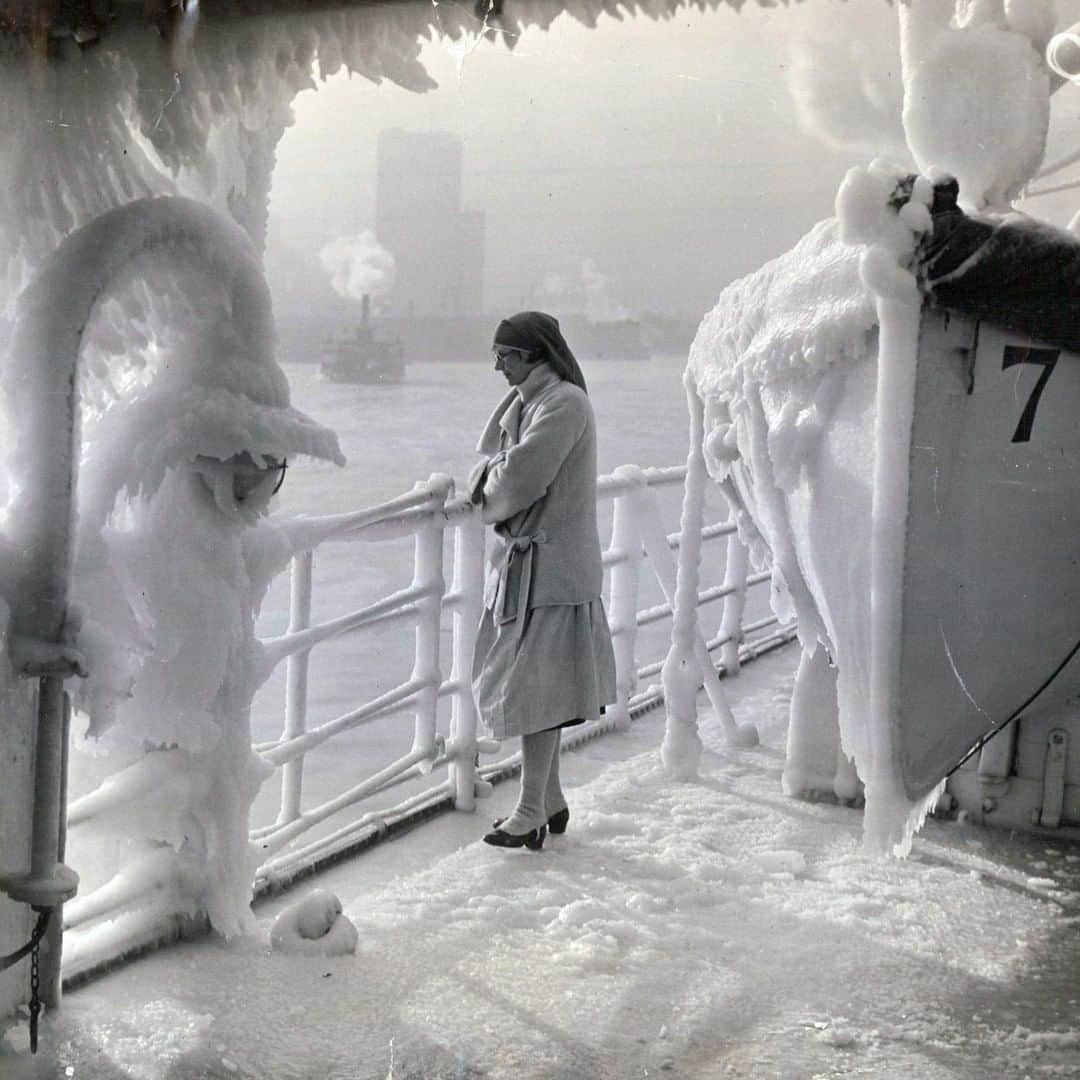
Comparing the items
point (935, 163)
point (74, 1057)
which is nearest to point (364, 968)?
point (74, 1057)

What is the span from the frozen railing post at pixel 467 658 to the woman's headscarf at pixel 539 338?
1.65 ft

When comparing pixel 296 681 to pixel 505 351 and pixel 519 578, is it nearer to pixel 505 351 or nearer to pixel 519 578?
pixel 519 578

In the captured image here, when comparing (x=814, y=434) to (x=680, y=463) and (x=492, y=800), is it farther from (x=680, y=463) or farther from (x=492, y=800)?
(x=680, y=463)

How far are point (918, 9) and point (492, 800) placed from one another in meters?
2.02

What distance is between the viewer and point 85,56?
1.68m

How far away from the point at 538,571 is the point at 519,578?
0.16ft

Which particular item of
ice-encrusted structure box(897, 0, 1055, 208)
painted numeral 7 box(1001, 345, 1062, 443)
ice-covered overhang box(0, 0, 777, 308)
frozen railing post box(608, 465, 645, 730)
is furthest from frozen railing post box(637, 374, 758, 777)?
ice-covered overhang box(0, 0, 777, 308)

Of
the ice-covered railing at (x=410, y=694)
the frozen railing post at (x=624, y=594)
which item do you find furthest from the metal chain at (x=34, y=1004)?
the frozen railing post at (x=624, y=594)

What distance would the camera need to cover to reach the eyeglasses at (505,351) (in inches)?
113

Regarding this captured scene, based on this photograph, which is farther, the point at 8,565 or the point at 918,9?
the point at 918,9

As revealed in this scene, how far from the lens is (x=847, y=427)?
8.80 feet

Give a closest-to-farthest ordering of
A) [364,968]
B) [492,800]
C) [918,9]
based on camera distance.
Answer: [364,968]
[918,9]
[492,800]

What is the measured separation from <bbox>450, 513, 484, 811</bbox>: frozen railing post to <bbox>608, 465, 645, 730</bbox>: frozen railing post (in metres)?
0.82

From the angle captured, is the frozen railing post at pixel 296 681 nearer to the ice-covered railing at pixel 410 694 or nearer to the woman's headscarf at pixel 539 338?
the ice-covered railing at pixel 410 694
